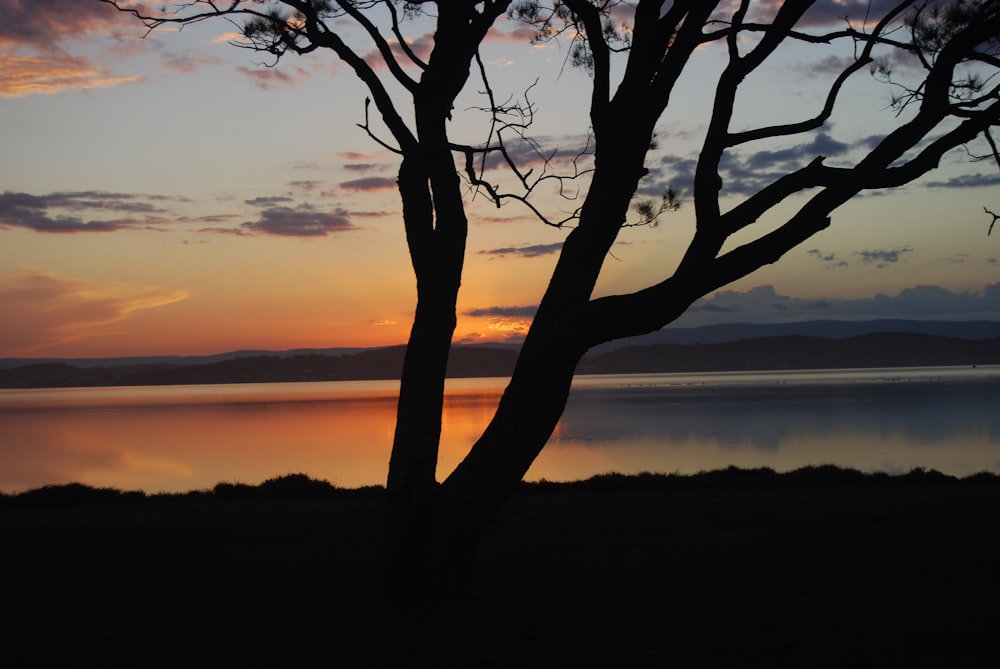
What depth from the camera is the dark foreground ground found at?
607cm

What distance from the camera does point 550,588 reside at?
26.7 feet

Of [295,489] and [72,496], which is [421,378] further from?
[72,496]

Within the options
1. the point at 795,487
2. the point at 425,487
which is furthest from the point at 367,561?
the point at 795,487

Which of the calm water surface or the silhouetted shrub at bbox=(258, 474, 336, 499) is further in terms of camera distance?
the calm water surface

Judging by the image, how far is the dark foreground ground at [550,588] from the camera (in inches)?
239

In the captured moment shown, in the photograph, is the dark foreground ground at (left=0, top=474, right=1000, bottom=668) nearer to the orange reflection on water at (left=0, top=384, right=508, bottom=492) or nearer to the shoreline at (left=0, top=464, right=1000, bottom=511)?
the shoreline at (left=0, top=464, right=1000, bottom=511)

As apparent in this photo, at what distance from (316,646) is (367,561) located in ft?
11.5

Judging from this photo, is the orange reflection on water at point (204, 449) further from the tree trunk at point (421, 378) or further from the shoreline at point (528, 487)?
the tree trunk at point (421, 378)

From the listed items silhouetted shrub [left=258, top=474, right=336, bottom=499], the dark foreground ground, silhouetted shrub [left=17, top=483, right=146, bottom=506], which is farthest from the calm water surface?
the dark foreground ground

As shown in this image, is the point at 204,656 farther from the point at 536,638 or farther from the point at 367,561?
the point at 367,561

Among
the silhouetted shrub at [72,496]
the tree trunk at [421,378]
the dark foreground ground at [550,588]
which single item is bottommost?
the silhouetted shrub at [72,496]

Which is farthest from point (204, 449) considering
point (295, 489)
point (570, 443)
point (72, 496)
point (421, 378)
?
point (421, 378)

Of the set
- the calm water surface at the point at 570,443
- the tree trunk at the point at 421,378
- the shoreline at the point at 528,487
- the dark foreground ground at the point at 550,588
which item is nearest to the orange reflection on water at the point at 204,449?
the calm water surface at the point at 570,443

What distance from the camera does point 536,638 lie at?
6.36 metres
